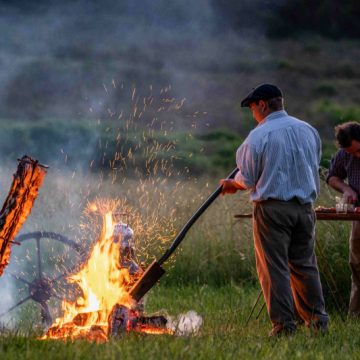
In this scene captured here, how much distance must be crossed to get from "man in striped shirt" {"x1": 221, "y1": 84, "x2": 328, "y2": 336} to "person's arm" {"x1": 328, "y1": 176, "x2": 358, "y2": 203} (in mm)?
1233

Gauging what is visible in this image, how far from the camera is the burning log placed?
29.0 feet

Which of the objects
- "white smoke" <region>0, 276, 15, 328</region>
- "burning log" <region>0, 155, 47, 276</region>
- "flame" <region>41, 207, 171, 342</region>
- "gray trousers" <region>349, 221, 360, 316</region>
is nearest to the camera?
"burning log" <region>0, 155, 47, 276</region>

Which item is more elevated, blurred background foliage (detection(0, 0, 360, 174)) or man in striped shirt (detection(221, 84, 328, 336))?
blurred background foliage (detection(0, 0, 360, 174))

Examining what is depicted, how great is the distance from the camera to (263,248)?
9203 millimetres

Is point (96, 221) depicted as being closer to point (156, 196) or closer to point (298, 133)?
point (156, 196)

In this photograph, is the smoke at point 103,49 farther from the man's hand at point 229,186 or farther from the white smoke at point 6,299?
the man's hand at point 229,186

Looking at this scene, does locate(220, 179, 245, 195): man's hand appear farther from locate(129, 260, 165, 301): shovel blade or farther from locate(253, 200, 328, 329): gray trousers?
locate(129, 260, 165, 301): shovel blade

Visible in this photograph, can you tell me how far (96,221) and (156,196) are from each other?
396cm

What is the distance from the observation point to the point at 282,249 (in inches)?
361

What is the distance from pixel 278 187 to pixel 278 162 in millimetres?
207

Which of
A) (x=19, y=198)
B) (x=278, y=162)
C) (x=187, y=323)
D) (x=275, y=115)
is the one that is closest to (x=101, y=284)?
(x=19, y=198)

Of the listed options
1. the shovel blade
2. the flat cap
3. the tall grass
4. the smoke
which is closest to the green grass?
the shovel blade

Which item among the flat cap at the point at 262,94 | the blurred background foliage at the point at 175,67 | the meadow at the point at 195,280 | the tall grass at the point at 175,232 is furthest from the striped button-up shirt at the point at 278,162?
the blurred background foliage at the point at 175,67

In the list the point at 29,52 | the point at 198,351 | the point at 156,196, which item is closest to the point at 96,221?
the point at 156,196
